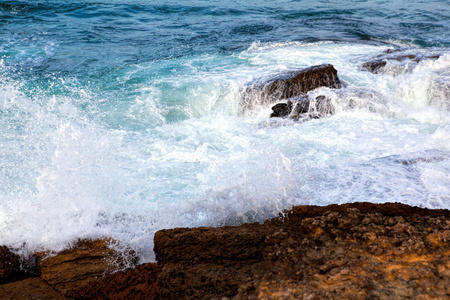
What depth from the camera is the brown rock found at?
8.95 ft

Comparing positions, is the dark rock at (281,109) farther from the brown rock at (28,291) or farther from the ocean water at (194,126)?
the brown rock at (28,291)

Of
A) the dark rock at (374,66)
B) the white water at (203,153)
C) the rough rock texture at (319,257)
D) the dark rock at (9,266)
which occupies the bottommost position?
the dark rock at (9,266)

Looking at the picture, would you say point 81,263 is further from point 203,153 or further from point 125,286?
point 203,153

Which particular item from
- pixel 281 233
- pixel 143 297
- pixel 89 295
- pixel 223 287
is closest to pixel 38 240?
pixel 89 295

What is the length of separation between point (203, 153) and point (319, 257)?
11.8 ft

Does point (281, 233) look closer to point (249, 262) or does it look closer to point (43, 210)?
point (249, 262)

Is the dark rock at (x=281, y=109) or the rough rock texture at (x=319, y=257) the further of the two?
the dark rock at (x=281, y=109)

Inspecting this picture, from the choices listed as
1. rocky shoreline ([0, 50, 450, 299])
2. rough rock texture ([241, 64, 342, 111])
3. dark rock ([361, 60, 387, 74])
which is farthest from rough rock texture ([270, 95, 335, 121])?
rocky shoreline ([0, 50, 450, 299])

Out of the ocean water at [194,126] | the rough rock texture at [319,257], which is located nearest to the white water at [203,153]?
the ocean water at [194,126]

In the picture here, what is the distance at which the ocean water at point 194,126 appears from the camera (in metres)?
3.71

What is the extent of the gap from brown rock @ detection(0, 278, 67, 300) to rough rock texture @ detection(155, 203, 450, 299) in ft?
3.01

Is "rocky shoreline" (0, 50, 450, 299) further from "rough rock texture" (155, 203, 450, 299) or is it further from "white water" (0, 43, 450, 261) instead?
"white water" (0, 43, 450, 261)

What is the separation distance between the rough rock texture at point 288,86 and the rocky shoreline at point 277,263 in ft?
15.6

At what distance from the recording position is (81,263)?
3.02 m
